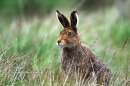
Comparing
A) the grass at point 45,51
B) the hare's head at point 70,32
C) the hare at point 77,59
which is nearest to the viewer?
the grass at point 45,51

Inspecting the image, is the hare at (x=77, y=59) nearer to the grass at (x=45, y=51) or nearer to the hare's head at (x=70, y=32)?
the hare's head at (x=70, y=32)

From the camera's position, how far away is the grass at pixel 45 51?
6910 mm

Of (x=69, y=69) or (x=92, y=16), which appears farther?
(x=92, y=16)

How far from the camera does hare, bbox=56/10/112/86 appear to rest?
7.58 m

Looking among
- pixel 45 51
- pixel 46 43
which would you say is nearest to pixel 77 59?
pixel 45 51

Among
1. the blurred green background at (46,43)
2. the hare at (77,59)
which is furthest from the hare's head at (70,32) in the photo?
the blurred green background at (46,43)

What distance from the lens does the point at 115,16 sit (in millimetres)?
15578

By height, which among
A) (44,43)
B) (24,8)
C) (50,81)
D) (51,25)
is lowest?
(50,81)

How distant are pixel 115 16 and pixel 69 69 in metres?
8.29

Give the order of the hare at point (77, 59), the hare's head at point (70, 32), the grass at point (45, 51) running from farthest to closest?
the hare's head at point (70, 32) < the hare at point (77, 59) < the grass at point (45, 51)

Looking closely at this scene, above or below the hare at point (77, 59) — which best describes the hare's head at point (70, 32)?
above

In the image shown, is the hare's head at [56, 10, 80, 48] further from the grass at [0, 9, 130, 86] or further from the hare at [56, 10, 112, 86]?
the grass at [0, 9, 130, 86]

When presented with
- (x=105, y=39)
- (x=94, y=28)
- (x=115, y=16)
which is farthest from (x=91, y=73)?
(x=115, y=16)

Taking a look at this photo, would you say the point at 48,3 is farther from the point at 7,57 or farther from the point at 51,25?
the point at 7,57
